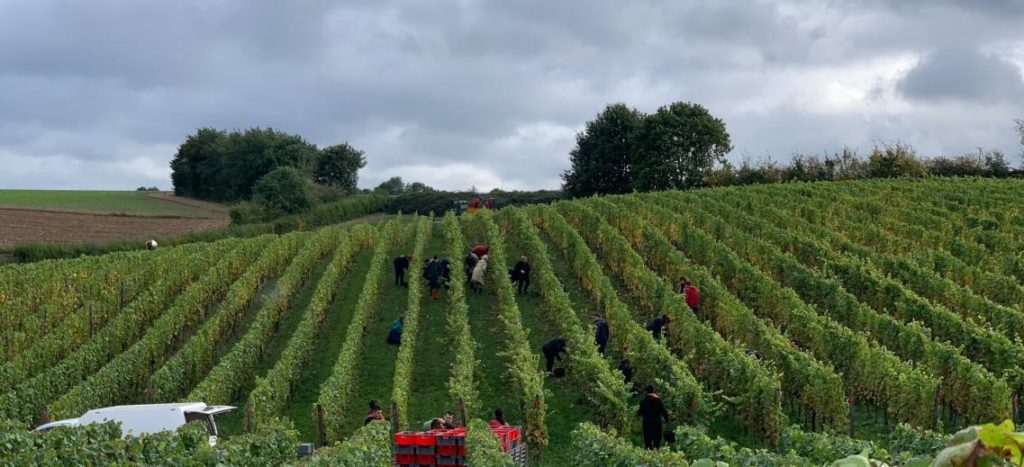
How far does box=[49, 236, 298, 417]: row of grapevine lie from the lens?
73.7 feet

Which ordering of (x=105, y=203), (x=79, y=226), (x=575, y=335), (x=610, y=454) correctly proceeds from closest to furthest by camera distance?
(x=610, y=454), (x=575, y=335), (x=79, y=226), (x=105, y=203)

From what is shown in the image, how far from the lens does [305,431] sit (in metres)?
22.3

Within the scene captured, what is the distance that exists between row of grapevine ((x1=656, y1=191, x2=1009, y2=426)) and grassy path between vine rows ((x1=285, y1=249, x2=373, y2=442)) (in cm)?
1079

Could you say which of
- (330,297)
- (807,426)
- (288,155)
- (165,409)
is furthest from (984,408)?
(288,155)

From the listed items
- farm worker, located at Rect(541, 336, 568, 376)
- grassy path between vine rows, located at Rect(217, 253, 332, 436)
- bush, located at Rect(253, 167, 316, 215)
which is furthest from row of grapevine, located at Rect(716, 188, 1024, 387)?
bush, located at Rect(253, 167, 316, 215)

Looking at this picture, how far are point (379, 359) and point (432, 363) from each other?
4.89 feet

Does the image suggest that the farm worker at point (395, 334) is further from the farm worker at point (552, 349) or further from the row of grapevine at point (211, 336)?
the farm worker at point (552, 349)

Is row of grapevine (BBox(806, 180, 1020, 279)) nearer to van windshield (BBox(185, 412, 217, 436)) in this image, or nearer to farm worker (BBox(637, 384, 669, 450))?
farm worker (BBox(637, 384, 669, 450))

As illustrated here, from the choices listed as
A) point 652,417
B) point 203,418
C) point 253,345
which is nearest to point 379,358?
point 253,345

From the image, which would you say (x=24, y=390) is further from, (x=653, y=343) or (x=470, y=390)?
(x=653, y=343)

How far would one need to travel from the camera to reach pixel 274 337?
2975cm

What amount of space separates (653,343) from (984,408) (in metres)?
6.25

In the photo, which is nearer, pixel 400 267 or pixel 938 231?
pixel 400 267

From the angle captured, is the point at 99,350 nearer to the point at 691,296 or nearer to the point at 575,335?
the point at 575,335
